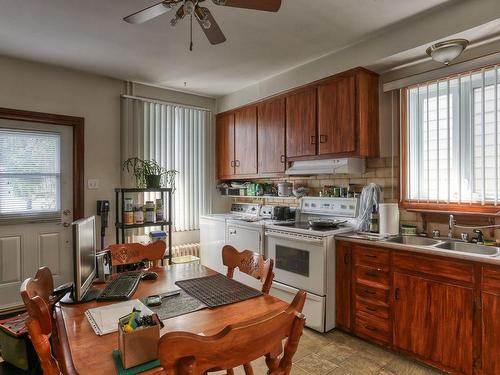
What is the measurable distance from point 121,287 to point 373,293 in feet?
6.38

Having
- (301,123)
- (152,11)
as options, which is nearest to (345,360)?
(301,123)

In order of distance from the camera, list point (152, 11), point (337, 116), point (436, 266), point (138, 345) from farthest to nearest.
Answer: point (337, 116), point (436, 266), point (152, 11), point (138, 345)

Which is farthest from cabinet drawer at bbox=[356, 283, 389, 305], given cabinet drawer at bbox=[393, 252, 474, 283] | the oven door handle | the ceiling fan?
the ceiling fan

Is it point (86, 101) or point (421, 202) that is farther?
point (86, 101)

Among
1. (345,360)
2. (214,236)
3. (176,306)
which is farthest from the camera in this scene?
(214,236)

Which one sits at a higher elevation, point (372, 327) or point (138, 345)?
point (138, 345)

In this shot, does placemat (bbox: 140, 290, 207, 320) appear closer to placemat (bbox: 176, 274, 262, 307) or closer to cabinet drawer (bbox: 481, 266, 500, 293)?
placemat (bbox: 176, 274, 262, 307)

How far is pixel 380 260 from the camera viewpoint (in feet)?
8.21

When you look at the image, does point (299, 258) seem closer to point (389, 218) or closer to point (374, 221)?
point (374, 221)

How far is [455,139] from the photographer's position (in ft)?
8.29

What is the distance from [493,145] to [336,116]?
4.10ft

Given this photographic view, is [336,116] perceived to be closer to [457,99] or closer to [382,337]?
[457,99]

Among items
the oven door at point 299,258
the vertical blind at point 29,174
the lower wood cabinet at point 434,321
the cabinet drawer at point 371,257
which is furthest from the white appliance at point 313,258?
the vertical blind at point 29,174

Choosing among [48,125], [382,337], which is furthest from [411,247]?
[48,125]
